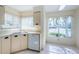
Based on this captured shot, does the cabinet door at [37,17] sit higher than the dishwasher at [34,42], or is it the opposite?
the cabinet door at [37,17]

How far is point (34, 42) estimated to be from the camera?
3.36m

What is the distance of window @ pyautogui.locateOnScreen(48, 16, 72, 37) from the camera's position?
468cm

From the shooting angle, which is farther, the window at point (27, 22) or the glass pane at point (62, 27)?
the glass pane at point (62, 27)

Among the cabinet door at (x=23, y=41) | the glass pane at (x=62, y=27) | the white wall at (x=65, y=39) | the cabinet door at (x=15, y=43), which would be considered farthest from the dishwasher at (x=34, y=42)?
the glass pane at (x=62, y=27)

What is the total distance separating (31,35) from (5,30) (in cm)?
112

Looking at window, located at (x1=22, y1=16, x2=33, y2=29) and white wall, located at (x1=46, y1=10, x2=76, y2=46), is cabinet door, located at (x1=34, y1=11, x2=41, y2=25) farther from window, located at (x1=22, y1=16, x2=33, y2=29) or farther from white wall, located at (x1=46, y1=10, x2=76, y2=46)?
white wall, located at (x1=46, y1=10, x2=76, y2=46)

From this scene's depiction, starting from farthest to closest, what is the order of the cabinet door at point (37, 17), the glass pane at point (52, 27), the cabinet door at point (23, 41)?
the glass pane at point (52, 27) → the cabinet door at point (37, 17) → the cabinet door at point (23, 41)

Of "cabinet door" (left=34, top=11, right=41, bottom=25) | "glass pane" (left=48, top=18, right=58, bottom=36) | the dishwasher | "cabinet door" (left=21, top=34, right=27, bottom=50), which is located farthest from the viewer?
"glass pane" (left=48, top=18, right=58, bottom=36)

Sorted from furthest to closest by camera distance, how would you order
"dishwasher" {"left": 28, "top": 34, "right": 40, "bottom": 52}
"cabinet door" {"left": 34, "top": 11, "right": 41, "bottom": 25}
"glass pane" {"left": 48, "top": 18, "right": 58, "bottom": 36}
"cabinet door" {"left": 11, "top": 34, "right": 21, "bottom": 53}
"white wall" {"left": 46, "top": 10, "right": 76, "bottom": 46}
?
1. "glass pane" {"left": 48, "top": 18, "right": 58, "bottom": 36}
2. "white wall" {"left": 46, "top": 10, "right": 76, "bottom": 46}
3. "cabinet door" {"left": 34, "top": 11, "right": 41, "bottom": 25}
4. "dishwasher" {"left": 28, "top": 34, "right": 40, "bottom": 52}
5. "cabinet door" {"left": 11, "top": 34, "right": 21, "bottom": 53}

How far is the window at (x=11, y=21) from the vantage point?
3.74 metres

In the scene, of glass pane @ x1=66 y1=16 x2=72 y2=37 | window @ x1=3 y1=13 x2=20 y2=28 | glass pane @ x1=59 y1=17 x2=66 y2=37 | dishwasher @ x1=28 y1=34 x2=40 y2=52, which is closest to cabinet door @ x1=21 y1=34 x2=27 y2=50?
dishwasher @ x1=28 y1=34 x2=40 y2=52

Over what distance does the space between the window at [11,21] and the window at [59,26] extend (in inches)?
74.4

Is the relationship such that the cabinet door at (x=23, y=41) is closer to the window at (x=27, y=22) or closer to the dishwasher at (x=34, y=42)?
the dishwasher at (x=34, y=42)

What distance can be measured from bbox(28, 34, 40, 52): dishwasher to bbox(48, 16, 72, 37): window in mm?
1986
